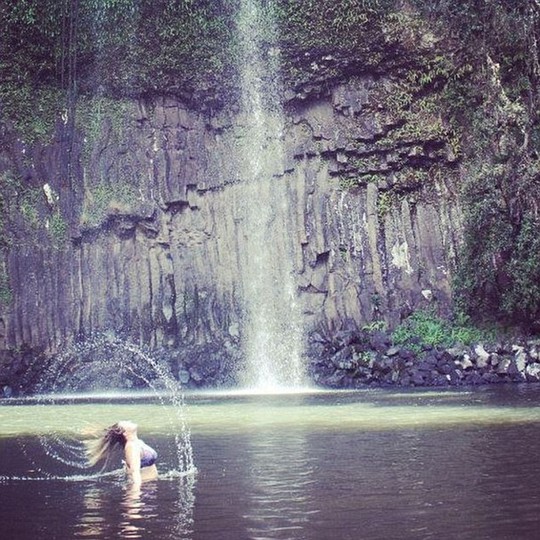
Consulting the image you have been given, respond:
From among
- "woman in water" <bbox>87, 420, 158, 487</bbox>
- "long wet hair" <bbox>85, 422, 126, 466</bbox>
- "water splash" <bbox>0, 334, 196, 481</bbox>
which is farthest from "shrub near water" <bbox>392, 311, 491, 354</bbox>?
"long wet hair" <bbox>85, 422, 126, 466</bbox>

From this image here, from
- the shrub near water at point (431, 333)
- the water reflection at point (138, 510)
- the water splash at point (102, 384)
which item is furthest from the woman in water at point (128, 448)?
the shrub near water at point (431, 333)

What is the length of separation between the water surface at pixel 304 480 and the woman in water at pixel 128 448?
25 centimetres

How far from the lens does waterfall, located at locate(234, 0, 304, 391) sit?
3534 centimetres

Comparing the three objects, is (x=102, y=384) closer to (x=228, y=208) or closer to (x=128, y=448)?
(x=228, y=208)

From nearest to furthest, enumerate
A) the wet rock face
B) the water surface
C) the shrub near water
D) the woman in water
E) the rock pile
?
the water surface, the woman in water, the rock pile, the shrub near water, the wet rock face

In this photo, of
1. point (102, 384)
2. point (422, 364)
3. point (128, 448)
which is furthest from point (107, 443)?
point (102, 384)

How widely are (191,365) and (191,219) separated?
5.66 m

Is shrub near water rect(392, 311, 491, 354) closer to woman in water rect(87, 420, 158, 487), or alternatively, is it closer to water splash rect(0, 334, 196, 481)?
water splash rect(0, 334, 196, 481)

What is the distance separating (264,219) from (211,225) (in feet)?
6.01

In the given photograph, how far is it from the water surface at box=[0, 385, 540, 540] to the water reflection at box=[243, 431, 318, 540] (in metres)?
0.02

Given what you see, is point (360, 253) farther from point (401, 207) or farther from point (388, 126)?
point (388, 126)

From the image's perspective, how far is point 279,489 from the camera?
Result: 37.5 feet

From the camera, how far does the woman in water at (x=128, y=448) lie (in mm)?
12094

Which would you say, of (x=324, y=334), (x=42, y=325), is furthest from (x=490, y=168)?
(x=42, y=325)
